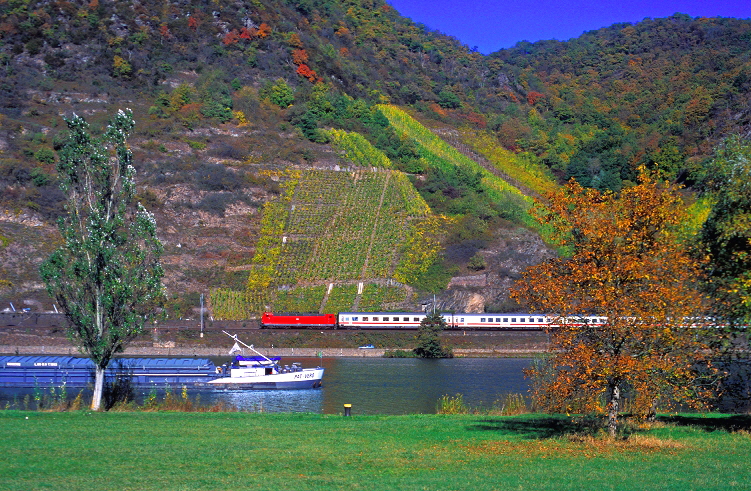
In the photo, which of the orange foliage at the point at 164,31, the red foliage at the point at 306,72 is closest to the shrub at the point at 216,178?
the red foliage at the point at 306,72

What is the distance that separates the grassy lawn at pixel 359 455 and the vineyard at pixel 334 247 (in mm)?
45680

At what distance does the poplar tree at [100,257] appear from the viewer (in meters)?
24.4

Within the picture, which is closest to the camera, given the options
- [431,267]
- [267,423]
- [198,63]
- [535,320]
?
[267,423]

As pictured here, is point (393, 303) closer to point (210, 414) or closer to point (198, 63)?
point (210, 414)

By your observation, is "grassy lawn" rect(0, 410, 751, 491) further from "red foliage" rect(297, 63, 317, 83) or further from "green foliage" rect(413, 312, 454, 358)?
"red foliage" rect(297, 63, 317, 83)

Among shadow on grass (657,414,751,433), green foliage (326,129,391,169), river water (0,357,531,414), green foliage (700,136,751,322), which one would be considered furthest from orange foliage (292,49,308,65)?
green foliage (700,136,751,322)

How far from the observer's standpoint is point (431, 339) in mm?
59750

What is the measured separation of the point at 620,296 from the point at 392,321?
48.5 meters

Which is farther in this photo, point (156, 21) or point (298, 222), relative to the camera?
point (156, 21)

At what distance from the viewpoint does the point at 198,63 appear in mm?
110812

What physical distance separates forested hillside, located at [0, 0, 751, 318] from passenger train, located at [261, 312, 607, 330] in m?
3.30

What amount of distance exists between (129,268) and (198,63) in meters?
92.3

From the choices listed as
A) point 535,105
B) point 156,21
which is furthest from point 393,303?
point 535,105

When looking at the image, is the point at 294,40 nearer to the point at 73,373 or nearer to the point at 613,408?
the point at 73,373
